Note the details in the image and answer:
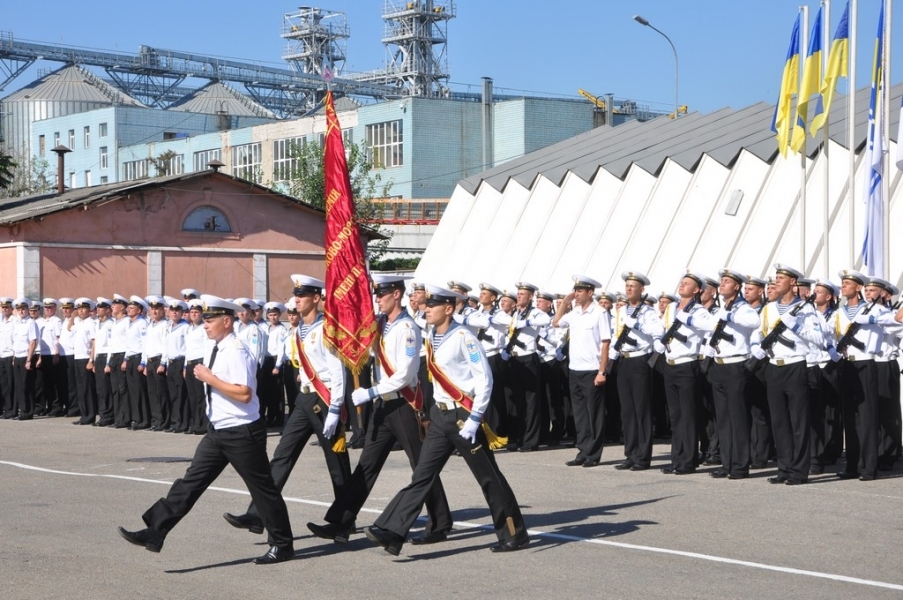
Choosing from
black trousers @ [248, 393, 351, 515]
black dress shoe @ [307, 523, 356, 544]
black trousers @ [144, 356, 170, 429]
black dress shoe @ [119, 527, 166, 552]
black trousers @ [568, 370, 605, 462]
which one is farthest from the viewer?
black trousers @ [144, 356, 170, 429]

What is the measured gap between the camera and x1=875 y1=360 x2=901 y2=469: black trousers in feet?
40.1

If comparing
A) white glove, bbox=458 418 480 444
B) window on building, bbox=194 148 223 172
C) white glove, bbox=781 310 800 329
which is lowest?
→ white glove, bbox=458 418 480 444

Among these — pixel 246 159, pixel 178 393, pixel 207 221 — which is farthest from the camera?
pixel 246 159

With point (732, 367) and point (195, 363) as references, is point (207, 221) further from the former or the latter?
point (732, 367)

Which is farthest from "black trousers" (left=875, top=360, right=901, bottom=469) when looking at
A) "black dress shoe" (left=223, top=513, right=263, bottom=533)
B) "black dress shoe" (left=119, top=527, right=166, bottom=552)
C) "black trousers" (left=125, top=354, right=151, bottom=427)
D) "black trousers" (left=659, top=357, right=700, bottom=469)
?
"black trousers" (left=125, top=354, right=151, bottom=427)

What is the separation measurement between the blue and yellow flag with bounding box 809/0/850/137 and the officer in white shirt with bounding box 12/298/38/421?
13092 millimetres

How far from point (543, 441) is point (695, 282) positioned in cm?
424

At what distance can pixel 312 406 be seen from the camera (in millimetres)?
9133

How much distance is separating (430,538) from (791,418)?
454cm

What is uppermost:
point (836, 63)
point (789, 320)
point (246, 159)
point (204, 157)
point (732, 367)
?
point (204, 157)

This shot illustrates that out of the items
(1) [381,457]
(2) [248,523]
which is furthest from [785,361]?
(2) [248,523]

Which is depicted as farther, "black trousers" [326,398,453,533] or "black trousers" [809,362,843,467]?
"black trousers" [809,362,843,467]

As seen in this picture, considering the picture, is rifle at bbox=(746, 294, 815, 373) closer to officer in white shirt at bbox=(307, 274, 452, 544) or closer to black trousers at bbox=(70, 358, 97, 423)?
officer in white shirt at bbox=(307, 274, 452, 544)

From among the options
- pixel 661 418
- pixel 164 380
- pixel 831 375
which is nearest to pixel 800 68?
pixel 661 418
